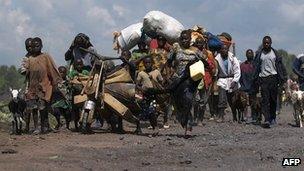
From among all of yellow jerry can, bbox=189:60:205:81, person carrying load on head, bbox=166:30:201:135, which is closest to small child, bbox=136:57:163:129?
person carrying load on head, bbox=166:30:201:135

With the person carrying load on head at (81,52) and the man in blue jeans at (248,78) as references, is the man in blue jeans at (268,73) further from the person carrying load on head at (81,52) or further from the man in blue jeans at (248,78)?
the person carrying load on head at (81,52)

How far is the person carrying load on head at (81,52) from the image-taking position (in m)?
12.8

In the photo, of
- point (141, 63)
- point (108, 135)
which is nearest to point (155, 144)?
point (108, 135)

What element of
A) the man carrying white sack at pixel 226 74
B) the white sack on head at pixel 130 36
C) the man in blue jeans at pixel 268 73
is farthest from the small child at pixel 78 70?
the man carrying white sack at pixel 226 74

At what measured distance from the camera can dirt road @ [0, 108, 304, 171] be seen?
314 inches

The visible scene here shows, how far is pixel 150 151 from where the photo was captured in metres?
9.35

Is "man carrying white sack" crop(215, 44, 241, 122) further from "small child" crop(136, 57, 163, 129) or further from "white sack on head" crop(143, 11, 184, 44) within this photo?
"small child" crop(136, 57, 163, 129)

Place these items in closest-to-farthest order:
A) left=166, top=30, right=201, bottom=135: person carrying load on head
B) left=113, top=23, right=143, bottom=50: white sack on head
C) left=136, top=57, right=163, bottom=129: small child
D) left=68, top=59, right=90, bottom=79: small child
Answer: left=166, top=30, right=201, bottom=135: person carrying load on head < left=136, top=57, right=163, bottom=129: small child < left=68, top=59, right=90, bottom=79: small child < left=113, top=23, right=143, bottom=50: white sack on head

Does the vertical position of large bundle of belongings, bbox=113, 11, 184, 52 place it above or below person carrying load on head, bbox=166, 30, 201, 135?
above

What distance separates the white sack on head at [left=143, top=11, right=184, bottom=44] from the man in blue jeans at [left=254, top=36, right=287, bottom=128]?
6.92 ft

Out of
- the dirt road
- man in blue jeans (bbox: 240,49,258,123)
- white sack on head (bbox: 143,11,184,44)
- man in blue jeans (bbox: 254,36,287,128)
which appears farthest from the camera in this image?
man in blue jeans (bbox: 240,49,258,123)

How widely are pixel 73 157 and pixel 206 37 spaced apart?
8163 millimetres

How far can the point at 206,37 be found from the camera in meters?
16.0

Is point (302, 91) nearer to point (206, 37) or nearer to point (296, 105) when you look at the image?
point (296, 105)
